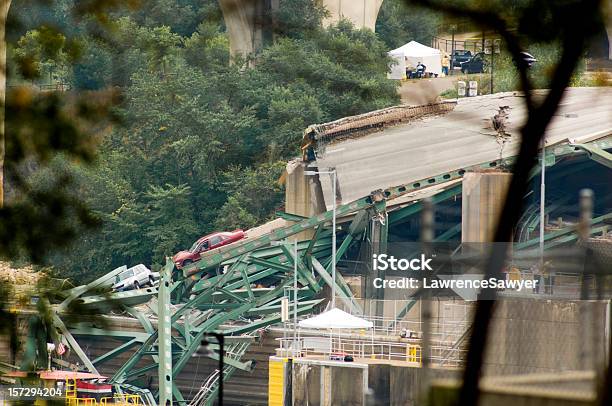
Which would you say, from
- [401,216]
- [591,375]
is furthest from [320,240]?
[591,375]

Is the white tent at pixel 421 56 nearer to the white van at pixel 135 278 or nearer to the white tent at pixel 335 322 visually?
the white van at pixel 135 278

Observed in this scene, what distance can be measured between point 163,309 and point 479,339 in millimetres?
33396

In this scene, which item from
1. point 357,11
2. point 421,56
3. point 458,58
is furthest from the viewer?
point 357,11

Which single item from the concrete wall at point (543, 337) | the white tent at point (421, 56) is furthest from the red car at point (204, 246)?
the concrete wall at point (543, 337)

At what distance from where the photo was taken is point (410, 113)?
43062mm

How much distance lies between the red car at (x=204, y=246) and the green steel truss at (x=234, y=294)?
2.90ft

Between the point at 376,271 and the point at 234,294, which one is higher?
the point at 376,271

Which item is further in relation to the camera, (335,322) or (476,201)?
(476,201)

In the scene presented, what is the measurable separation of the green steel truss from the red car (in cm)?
88

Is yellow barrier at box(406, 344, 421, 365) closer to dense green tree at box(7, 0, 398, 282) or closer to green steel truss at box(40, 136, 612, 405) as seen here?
green steel truss at box(40, 136, 612, 405)

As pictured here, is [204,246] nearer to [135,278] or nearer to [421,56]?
[135,278]

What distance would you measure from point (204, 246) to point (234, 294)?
5.20 metres

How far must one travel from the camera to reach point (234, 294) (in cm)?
4228

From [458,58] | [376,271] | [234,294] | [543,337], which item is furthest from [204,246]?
[543,337]
